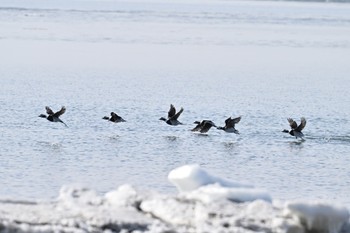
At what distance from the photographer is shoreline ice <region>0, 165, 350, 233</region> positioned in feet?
18.8

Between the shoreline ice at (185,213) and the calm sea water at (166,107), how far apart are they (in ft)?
13.6

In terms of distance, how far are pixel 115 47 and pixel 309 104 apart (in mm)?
15975

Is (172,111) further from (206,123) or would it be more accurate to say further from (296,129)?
(296,129)

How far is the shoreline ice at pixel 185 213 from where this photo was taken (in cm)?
573

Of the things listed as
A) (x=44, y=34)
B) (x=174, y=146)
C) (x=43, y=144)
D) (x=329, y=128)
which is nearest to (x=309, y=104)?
(x=329, y=128)

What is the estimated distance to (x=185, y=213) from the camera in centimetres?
589

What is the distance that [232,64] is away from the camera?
31297 millimetres

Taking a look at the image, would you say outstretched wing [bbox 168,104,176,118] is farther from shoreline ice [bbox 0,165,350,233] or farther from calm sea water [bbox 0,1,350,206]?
shoreline ice [bbox 0,165,350,233]

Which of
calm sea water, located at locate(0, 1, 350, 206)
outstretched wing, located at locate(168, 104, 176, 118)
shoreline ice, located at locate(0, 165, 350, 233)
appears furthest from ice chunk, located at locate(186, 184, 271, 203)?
outstretched wing, located at locate(168, 104, 176, 118)

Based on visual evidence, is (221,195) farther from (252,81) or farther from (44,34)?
(44,34)

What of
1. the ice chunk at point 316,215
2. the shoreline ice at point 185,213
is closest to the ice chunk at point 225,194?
the shoreline ice at point 185,213

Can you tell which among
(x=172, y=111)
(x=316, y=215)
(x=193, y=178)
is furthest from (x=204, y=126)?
(x=316, y=215)

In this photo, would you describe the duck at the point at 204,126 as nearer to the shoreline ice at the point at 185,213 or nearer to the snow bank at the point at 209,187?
the snow bank at the point at 209,187

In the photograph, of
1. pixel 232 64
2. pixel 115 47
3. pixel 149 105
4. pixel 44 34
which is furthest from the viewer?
pixel 44 34
